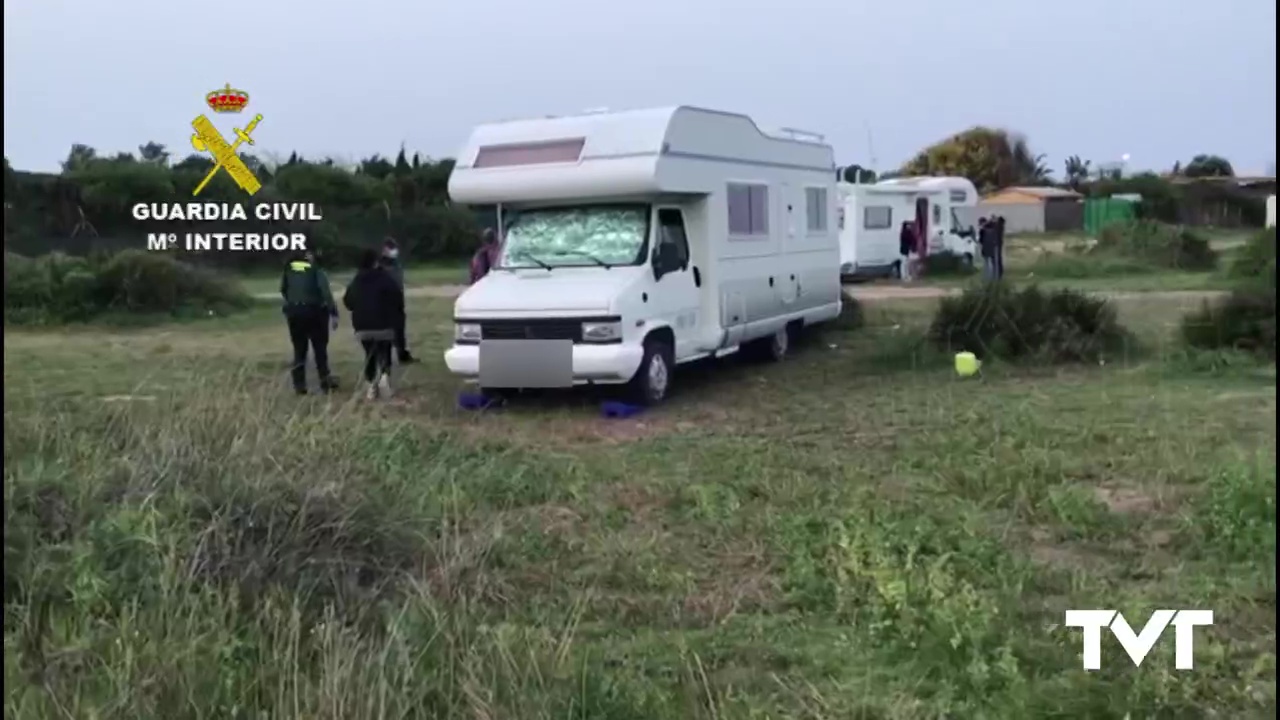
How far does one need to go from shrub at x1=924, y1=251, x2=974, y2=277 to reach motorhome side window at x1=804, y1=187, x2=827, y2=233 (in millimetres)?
14516

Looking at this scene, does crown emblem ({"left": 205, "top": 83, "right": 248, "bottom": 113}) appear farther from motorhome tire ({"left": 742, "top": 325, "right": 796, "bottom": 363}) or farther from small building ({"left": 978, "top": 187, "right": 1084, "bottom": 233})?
small building ({"left": 978, "top": 187, "right": 1084, "bottom": 233})

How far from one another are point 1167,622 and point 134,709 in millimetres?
3690

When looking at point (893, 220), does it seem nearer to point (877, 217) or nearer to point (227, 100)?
point (877, 217)

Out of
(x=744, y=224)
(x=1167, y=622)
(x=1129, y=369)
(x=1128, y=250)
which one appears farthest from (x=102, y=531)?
(x=1128, y=250)

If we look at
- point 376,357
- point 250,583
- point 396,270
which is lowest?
point 250,583

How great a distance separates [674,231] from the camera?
12.6 metres

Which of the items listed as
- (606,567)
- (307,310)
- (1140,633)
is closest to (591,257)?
(307,310)

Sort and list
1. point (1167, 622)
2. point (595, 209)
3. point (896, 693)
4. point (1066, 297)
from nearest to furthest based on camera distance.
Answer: point (896, 693) → point (1167, 622) → point (595, 209) → point (1066, 297)

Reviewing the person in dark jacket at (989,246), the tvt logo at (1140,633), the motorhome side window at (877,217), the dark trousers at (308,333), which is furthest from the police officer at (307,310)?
the motorhome side window at (877,217)

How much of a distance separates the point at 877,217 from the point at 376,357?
1783 centimetres

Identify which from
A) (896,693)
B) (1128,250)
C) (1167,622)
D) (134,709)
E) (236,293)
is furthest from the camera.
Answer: (1128,250)

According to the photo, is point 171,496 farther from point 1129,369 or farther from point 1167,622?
point 1129,369

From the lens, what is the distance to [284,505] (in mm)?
5773

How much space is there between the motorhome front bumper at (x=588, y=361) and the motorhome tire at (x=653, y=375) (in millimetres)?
178
